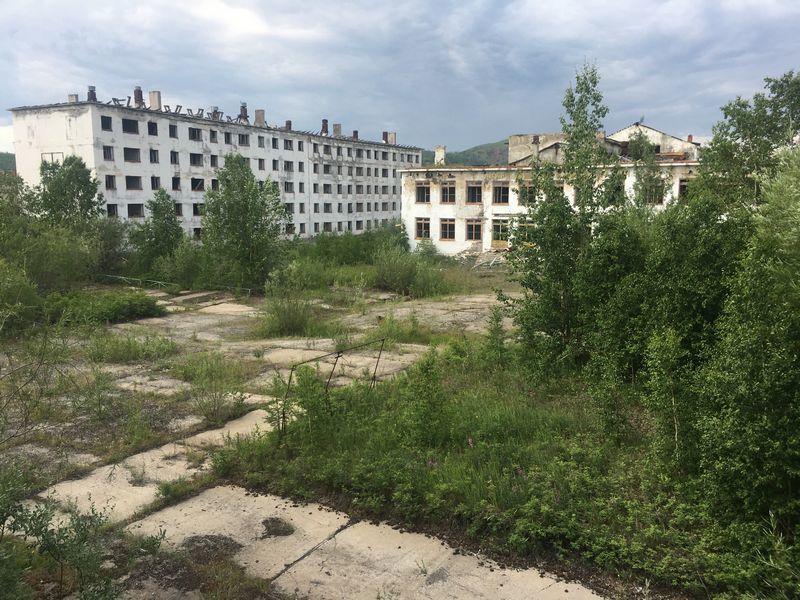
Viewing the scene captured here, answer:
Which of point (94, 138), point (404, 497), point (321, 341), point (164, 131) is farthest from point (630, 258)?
point (164, 131)

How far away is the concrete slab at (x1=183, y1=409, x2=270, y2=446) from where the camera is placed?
7.10 meters

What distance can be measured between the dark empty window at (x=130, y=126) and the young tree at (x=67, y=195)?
11875 millimetres

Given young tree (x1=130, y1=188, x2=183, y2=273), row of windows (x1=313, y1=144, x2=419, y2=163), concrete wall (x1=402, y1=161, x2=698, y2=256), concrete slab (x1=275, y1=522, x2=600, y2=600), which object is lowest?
concrete slab (x1=275, y1=522, x2=600, y2=600)

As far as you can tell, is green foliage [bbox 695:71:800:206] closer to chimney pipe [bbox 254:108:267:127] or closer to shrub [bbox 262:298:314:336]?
shrub [bbox 262:298:314:336]

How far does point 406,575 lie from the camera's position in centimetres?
449

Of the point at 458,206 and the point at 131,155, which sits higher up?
the point at 131,155

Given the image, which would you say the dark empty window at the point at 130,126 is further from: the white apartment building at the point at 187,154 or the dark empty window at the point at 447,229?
the dark empty window at the point at 447,229

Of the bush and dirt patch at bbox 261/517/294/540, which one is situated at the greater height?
the bush

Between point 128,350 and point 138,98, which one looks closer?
point 128,350

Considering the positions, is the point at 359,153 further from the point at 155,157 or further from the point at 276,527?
the point at 276,527

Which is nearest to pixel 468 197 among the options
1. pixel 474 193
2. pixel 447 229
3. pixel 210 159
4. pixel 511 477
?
pixel 474 193

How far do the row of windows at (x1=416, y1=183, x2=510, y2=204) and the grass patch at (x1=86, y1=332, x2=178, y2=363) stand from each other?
26661mm

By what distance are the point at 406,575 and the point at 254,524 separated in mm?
1558

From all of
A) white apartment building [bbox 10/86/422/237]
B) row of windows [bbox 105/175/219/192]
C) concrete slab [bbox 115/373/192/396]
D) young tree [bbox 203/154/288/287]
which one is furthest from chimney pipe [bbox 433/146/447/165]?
concrete slab [bbox 115/373/192/396]
